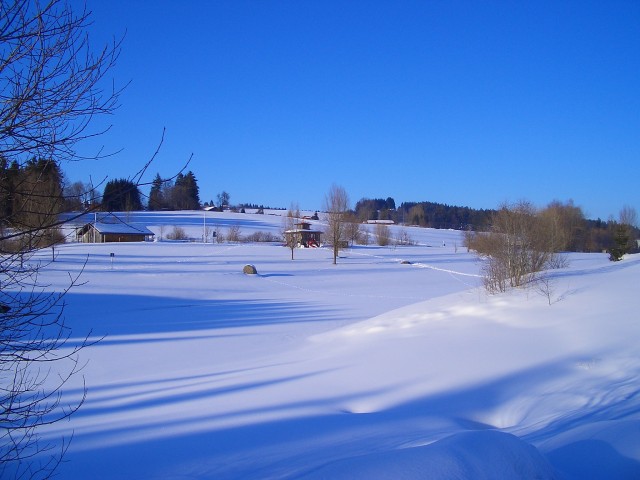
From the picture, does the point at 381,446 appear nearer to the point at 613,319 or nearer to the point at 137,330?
the point at 613,319

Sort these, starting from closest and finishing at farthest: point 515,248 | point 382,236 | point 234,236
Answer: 1. point 515,248
2. point 234,236
3. point 382,236

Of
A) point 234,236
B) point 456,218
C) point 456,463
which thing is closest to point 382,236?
point 234,236

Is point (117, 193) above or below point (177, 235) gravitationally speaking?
above

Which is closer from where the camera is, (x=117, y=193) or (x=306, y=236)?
(x=117, y=193)

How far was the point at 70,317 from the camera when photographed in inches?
875

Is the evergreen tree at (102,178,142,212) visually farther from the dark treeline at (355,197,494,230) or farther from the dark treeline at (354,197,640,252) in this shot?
the dark treeline at (355,197,494,230)

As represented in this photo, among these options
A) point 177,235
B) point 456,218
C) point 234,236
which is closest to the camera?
point 177,235

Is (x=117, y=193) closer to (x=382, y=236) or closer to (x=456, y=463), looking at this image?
(x=456, y=463)

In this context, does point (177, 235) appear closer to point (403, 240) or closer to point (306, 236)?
point (306, 236)

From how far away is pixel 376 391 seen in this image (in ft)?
30.5

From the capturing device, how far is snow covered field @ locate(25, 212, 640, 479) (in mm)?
4555

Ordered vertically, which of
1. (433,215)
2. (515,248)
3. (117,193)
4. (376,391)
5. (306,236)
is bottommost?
(376,391)

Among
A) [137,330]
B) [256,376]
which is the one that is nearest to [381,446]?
[256,376]

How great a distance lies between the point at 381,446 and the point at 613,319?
8.53 metres
